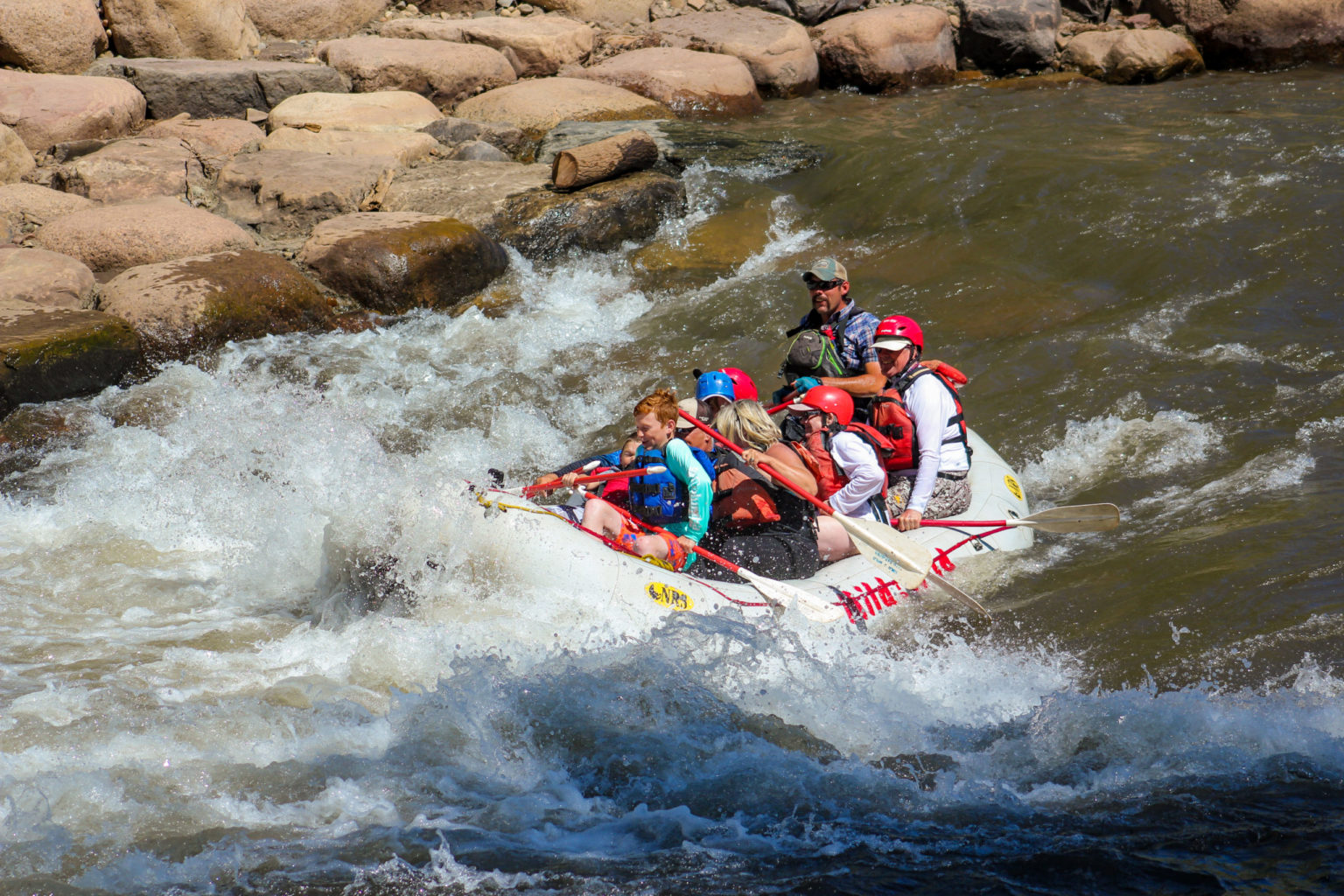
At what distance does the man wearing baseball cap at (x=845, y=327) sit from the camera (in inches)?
237

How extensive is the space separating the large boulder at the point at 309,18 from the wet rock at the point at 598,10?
2685mm

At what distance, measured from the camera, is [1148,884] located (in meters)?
3.18

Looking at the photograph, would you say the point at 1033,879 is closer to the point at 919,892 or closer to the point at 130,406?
the point at 919,892

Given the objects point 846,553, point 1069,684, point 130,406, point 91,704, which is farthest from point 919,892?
point 130,406

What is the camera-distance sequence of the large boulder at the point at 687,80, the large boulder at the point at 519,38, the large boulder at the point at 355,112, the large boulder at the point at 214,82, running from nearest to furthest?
the large boulder at the point at 355,112, the large boulder at the point at 214,82, the large boulder at the point at 687,80, the large boulder at the point at 519,38

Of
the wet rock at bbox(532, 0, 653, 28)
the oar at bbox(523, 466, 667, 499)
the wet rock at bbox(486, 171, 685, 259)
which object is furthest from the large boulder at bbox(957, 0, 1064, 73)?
the oar at bbox(523, 466, 667, 499)

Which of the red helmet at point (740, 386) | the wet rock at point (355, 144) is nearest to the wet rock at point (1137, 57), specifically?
the wet rock at point (355, 144)

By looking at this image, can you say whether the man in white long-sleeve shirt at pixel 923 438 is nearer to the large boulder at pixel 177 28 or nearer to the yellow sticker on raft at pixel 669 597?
the yellow sticker on raft at pixel 669 597

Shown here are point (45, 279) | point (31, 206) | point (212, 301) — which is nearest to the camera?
point (45, 279)

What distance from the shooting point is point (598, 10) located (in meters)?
15.0

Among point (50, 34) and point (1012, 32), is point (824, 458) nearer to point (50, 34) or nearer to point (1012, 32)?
point (50, 34)

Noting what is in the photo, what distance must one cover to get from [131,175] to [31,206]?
36.5 inches

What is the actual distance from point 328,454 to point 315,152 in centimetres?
506

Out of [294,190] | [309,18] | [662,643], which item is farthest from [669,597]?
[309,18]
